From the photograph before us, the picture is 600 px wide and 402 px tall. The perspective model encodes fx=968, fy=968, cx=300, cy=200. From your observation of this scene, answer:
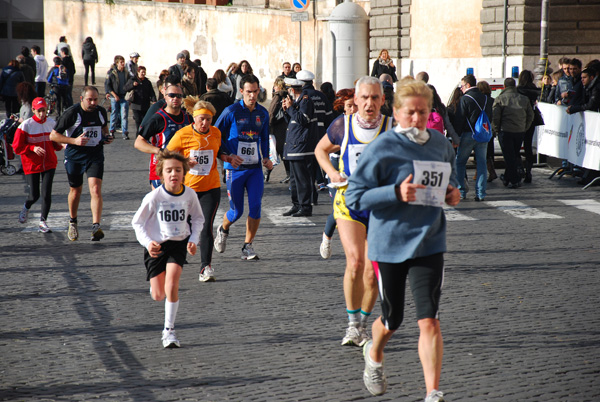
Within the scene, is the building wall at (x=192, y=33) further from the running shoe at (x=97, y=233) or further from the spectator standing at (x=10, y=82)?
the running shoe at (x=97, y=233)

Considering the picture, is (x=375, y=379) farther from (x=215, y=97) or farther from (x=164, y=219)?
(x=215, y=97)

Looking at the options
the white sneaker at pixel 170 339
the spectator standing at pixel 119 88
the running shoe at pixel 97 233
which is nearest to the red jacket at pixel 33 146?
the running shoe at pixel 97 233

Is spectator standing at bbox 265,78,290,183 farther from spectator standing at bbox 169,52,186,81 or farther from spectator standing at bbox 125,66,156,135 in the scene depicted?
spectator standing at bbox 125,66,156,135

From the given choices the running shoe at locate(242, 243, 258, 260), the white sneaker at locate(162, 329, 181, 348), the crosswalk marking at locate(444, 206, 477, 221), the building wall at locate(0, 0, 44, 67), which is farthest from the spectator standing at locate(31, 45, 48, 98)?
the white sneaker at locate(162, 329, 181, 348)

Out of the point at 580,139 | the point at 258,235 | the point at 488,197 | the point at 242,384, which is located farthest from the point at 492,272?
the point at 580,139

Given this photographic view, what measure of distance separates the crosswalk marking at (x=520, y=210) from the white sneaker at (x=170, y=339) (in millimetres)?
7229

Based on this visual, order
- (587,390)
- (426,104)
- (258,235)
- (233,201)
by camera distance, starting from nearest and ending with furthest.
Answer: (426,104) < (587,390) < (233,201) < (258,235)

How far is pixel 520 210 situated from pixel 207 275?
5967 mm

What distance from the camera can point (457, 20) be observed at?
29641 mm

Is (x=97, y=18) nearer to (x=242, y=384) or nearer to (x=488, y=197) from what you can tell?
(x=488, y=197)

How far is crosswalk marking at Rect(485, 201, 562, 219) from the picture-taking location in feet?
41.4

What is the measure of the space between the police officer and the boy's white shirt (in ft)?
19.9

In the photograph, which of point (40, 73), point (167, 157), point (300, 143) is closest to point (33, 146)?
point (300, 143)

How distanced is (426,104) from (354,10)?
26.8m
